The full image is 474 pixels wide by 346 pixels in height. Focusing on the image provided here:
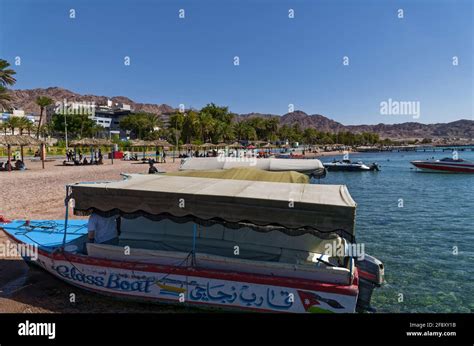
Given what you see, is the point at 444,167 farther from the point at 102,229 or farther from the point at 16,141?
the point at 16,141

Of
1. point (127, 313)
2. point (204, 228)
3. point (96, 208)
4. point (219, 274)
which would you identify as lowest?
point (127, 313)

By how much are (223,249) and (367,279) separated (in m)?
3.50

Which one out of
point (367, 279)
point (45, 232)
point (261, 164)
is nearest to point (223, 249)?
point (367, 279)

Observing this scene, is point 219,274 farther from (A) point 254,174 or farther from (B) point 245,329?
(A) point 254,174

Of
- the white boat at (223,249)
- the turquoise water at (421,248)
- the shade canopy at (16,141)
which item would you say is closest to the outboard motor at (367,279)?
the white boat at (223,249)

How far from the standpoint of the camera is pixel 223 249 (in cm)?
717

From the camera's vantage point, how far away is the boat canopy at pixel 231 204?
5613 mm

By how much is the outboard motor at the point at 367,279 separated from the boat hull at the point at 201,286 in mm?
1361

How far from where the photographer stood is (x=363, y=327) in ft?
19.9

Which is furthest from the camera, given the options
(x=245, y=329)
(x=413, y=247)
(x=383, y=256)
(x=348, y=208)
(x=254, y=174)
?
(x=413, y=247)

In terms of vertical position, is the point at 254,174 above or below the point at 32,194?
above

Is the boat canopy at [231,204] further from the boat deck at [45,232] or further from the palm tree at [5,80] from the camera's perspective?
the palm tree at [5,80]

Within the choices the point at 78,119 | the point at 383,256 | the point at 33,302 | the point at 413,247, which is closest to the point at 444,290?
the point at 383,256

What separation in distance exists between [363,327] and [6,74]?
4924cm
